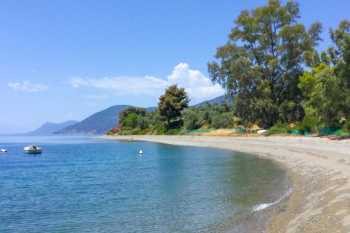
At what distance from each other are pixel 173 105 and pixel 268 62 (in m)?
42.5

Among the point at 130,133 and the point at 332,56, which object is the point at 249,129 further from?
the point at 130,133

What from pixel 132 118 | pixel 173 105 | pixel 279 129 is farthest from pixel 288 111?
pixel 132 118

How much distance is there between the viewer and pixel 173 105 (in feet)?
359

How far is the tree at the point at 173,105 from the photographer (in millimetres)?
109688

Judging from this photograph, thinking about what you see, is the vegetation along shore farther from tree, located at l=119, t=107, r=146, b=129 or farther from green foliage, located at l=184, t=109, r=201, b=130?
tree, located at l=119, t=107, r=146, b=129

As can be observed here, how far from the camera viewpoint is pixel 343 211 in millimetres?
13023

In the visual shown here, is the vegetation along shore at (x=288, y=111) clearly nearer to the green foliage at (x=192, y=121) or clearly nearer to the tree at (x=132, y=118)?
the green foliage at (x=192, y=121)

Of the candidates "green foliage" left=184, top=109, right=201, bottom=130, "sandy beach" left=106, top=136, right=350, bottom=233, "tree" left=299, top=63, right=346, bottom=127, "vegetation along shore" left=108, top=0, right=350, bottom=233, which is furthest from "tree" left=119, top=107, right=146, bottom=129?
"sandy beach" left=106, top=136, right=350, bottom=233

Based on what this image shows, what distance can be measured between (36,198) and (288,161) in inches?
807

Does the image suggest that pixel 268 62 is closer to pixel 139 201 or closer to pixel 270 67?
pixel 270 67

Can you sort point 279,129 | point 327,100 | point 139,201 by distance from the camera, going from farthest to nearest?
point 279,129 → point 327,100 → point 139,201

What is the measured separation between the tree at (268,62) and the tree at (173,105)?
37.2 m

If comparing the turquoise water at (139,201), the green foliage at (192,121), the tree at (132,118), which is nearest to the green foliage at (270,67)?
A: the green foliage at (192,121)

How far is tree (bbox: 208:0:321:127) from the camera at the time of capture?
225 ft
